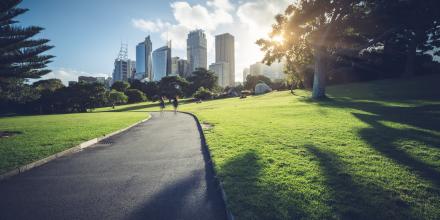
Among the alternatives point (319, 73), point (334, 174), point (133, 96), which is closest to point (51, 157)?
point (334, 174)

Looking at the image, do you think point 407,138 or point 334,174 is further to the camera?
point 407,138

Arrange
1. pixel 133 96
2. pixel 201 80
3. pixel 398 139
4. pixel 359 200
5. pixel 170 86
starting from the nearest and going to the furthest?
pixel 359 200 < pixel 398 139 < pixel 133 96 < pixel 170 86 < pixel 201 80

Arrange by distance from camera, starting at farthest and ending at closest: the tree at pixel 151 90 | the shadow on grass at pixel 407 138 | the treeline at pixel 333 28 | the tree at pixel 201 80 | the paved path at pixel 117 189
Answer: the tree at pixel 201 80, the tree at pixel 151 90, the treeline at pixel 333 28, the shadow on grass at pixel 407 138, the paved path at pixel 117 189

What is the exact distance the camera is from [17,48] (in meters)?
12.9

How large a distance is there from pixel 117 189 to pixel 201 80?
8658 centimetres

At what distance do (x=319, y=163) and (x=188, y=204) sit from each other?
3.35 metres

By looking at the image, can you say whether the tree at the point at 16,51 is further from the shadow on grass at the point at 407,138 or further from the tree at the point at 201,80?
the tree at the point at 201,80

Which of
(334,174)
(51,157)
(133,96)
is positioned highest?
(133,96)

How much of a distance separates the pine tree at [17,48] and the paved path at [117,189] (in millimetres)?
9575

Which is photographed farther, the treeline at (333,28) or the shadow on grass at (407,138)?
the treeline at (333,28)

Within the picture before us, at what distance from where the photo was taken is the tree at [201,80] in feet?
294

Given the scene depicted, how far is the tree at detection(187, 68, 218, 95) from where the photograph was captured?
89.5 metres

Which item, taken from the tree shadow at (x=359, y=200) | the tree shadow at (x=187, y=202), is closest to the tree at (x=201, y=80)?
the tree shadow at (x=187, y=202)

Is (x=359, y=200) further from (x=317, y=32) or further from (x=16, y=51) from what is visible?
(x=317, y=32)
